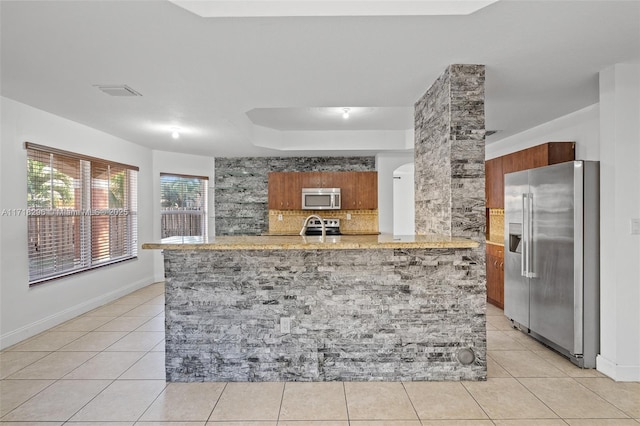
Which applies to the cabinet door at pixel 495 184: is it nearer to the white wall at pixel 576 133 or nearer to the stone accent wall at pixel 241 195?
the white wall at pixel 576 133

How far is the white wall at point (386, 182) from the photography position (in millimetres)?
6930

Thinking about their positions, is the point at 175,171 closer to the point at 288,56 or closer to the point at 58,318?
the point at 58,318

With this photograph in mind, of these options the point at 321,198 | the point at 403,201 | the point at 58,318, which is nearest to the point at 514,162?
the point at 321,198

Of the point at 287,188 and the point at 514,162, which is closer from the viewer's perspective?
the point at 514,162

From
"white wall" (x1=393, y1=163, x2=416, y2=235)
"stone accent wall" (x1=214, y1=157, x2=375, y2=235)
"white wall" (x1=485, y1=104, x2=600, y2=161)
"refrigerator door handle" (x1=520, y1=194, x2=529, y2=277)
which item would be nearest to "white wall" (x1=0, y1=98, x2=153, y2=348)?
"stone accent wall" (x1=214, y1=157, x2=375, y2=235)

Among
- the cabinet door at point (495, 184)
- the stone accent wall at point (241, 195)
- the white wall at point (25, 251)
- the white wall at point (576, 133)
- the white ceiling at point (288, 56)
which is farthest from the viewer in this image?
the stone accent wall at point (241, 195)

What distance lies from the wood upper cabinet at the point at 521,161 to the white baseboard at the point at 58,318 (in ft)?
18.1

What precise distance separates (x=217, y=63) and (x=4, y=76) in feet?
5.99

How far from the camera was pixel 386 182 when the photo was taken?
7.02 m

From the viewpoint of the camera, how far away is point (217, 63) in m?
2.84

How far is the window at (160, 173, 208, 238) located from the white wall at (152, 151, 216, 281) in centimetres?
9

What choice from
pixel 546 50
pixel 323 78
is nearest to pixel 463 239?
pixel 546 50

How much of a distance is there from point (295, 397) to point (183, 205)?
524 centimetres

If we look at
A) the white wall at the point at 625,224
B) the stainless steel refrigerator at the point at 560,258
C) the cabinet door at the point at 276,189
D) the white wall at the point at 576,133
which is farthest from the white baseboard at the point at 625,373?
the cabinet door at the point at 276,189
